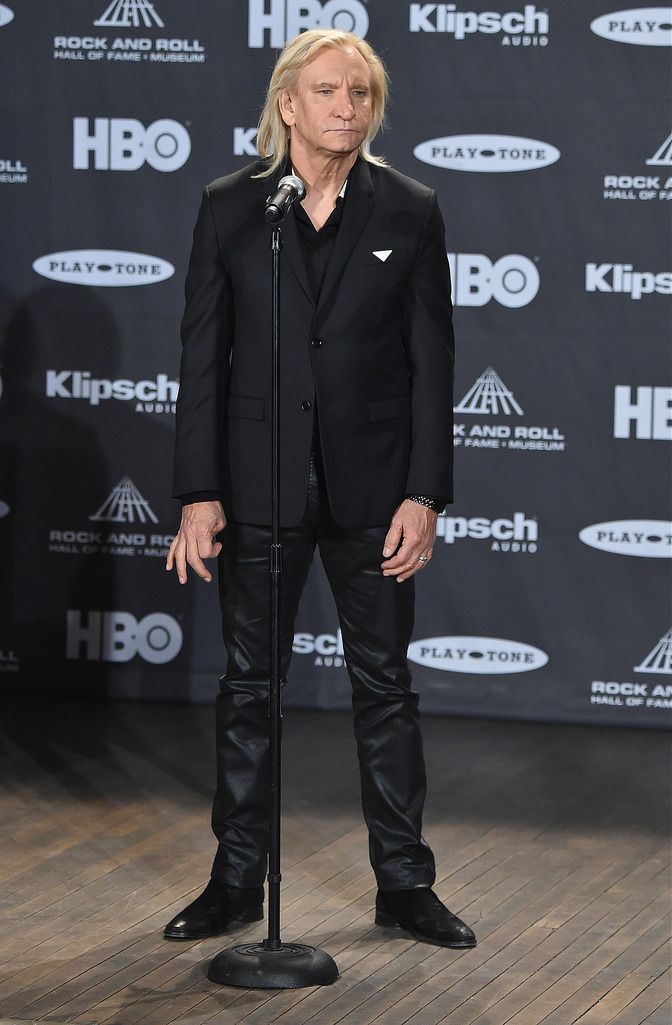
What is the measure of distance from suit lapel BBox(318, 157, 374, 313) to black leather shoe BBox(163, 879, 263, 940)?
1.21m

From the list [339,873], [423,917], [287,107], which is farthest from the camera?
[339,873]

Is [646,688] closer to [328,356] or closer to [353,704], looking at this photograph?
[353,704]

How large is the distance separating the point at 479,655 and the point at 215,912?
2.02 meters

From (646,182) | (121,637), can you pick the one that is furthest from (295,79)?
(121,637)

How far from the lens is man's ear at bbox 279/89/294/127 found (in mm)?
3057

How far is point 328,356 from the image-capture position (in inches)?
121

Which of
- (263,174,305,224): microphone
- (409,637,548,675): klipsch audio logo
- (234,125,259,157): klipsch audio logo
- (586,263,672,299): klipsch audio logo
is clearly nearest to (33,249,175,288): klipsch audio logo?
(234,125,259,157): klipsch audio logo

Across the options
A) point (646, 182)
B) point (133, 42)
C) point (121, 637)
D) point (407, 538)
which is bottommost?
point (121, 637)

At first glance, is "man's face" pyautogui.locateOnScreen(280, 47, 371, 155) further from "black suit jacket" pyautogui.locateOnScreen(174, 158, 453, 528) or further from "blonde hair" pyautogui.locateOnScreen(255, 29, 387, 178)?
"black suit jacket" pyautogui.locateOnScreen(174, 158, 453, 528)

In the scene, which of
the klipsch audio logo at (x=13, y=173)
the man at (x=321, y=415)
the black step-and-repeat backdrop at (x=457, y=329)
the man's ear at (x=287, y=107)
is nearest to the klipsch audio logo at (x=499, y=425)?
the black step-and-repeat backdrop at (x=457, y=329)

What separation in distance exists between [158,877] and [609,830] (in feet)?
3.80

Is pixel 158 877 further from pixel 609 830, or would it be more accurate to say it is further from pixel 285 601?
pixel 609 830

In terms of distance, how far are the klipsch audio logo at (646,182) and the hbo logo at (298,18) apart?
916mm

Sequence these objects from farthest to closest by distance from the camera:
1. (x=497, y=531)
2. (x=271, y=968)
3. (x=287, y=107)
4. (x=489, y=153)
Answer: (x=497, y=531) → (x=489, y=153) → (x=287, y=107) → (x=271, y=968)
